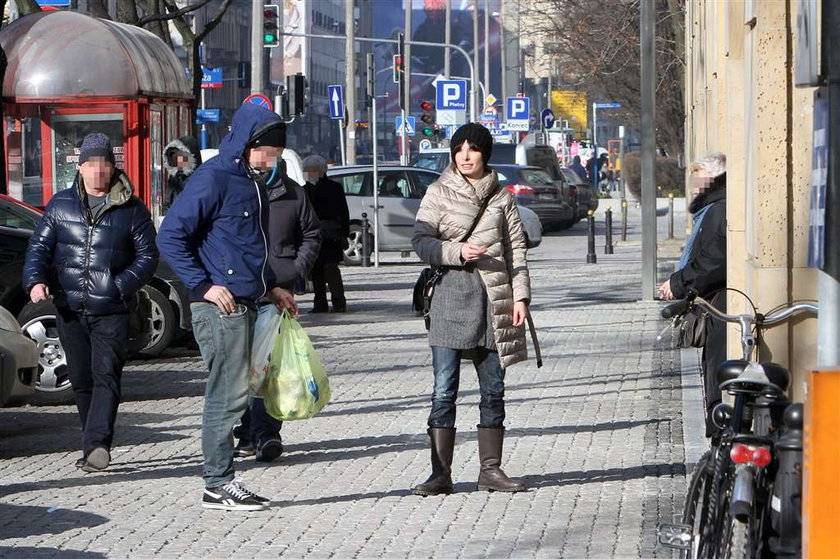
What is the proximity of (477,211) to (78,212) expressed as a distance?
2.34 m

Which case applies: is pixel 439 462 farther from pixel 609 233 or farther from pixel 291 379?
pixel 609 233

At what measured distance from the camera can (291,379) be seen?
8578mm

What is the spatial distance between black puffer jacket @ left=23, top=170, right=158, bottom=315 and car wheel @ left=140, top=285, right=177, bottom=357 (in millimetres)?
4926

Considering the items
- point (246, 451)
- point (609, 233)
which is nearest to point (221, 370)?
point (246, 451)

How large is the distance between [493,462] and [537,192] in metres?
29.6

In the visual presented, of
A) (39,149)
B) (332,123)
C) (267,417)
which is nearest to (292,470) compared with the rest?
(267,417)

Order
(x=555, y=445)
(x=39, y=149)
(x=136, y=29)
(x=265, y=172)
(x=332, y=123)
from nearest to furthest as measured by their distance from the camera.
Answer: (x=265, y=172) → (x=555, y=445) → (x=39, y=149) → (x=136, y=29) → (x=332, y=123)

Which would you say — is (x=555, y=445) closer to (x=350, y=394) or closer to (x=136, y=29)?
(x=350, y=394)

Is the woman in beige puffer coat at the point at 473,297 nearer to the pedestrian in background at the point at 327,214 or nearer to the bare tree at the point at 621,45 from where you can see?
the pedestrian in background at the point at 327,214

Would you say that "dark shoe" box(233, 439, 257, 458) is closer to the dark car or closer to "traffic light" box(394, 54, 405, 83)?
"traffic light" box(394, 54, 405, 83)

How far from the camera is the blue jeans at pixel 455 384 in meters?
8.45

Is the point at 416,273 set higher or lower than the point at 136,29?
lower

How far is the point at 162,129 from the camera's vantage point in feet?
65.1

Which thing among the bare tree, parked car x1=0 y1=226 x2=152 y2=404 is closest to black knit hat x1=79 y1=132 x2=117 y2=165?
Answer: parked car x1=0 y1=226 x2=152 y2=404
